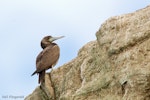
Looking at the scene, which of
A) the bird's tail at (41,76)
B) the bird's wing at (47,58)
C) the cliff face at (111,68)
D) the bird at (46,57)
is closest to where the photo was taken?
the cliff face at (111,68)

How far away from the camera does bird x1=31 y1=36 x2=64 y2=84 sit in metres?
18.0

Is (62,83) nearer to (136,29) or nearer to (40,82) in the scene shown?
(40,82)

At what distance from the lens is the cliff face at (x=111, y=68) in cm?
1279

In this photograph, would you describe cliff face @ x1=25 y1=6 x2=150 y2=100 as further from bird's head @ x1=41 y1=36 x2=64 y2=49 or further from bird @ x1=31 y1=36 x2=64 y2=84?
bird's head @ x1=41 y1=36 x2=64 y2=49

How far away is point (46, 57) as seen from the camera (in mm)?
18969

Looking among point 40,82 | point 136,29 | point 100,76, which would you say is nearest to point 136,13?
point 136,29

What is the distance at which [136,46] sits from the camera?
13.8 m

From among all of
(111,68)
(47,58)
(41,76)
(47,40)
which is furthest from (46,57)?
(111,68)

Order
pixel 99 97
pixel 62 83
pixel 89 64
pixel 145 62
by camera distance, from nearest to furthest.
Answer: pixel 145 62 → pixel 99 97 → pixel 89 64 → pixel 62 83

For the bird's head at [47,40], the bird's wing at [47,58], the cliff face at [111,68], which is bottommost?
the cliff face at [111,68]

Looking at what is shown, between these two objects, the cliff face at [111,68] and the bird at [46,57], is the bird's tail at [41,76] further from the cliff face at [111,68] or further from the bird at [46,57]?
the cliff face at [111,68]

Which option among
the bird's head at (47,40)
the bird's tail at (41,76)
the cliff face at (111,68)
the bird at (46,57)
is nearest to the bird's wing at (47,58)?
the bird at (46,57)

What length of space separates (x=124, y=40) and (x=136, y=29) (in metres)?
0.44

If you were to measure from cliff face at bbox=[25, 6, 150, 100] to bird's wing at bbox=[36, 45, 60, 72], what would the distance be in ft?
4.13
